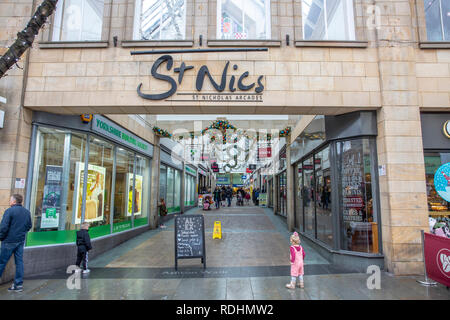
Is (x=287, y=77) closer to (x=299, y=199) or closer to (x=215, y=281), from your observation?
(x=215, y=281)

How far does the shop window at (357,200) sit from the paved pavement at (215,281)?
0.75 metres

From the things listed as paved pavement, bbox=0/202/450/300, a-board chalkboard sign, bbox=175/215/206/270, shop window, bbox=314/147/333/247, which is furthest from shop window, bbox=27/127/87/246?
shop window, bbox=314/147/333/247

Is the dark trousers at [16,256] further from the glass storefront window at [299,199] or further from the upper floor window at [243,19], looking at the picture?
the glass storefront window at [299,199]

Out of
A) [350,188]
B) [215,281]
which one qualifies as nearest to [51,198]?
[215,281]

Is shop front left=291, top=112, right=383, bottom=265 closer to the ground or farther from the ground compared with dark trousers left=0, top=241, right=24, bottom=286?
farther from the ground

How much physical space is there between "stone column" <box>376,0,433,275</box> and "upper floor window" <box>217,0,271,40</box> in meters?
3.03

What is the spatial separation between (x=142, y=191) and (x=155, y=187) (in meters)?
0.85

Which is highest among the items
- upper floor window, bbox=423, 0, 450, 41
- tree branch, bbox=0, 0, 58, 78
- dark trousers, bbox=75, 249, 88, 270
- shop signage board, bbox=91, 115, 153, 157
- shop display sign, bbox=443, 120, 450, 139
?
upper floor window, bbox=423, 0, 450, 41

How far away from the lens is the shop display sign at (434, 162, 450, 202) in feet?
19.7

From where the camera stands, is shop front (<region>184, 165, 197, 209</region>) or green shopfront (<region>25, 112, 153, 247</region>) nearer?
green shopfront (<region>25, 112, 153, 247</region>)

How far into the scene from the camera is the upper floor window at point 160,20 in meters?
7.38

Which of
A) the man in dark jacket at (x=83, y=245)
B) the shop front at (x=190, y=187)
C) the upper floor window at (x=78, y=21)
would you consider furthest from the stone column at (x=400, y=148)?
the shop front at (x=190, y=187)

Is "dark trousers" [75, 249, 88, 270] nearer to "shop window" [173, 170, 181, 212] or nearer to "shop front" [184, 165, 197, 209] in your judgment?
"shop window" [173, 170, 181, 212]
